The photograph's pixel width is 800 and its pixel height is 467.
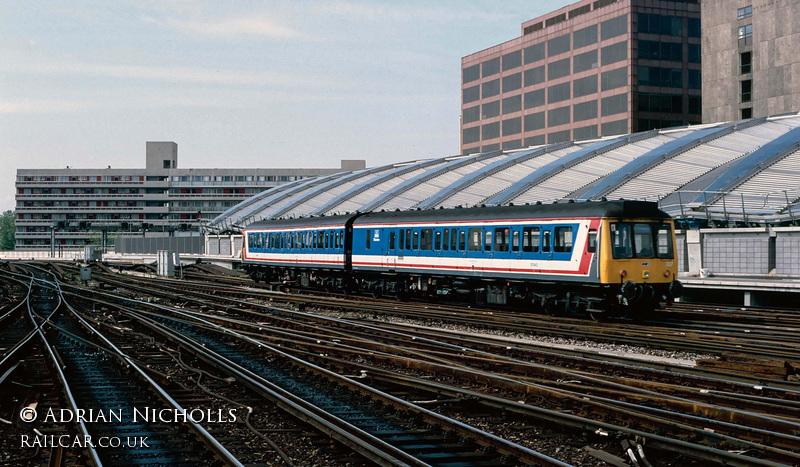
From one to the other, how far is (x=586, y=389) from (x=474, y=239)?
16871 millimetres

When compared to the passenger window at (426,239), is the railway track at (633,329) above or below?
below

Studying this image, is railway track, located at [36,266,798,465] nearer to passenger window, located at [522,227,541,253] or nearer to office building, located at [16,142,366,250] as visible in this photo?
passenger window, located at [522,227,541,253]

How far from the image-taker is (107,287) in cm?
4578

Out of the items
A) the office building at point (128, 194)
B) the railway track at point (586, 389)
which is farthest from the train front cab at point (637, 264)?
the office building at point (128, 194)

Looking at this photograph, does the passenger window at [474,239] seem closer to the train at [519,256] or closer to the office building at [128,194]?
the train at [519,256]

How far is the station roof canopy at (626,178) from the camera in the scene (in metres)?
39.8

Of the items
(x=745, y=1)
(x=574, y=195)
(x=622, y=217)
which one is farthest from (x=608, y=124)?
(x=622, y=217)

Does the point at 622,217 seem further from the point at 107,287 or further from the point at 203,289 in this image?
the point at 107,287

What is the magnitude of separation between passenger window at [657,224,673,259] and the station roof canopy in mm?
12886

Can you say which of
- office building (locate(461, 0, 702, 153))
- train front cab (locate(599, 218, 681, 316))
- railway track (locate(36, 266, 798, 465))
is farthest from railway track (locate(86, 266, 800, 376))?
office building (locate(461, 0, 702, 153))

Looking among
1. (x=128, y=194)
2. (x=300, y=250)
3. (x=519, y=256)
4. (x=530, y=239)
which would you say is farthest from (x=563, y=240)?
(x=128, y=194)

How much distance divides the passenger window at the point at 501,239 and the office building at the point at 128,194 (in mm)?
142695

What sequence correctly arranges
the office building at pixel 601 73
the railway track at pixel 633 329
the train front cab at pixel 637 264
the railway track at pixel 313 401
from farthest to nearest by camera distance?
1. the office building at pixel 601 73
2. the train front cab at pixel 637 264
3. the railway track at pixel 633 329
4. the railway track at pixel 313 401

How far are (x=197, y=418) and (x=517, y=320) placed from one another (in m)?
14.4
